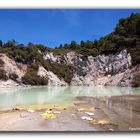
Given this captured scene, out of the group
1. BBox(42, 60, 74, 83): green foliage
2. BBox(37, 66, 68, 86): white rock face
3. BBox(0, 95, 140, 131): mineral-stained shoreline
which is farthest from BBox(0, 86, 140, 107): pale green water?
BBox(0, 95, 140, 131): mineral-stained shoreline

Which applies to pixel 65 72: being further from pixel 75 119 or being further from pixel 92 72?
pixel 75 119

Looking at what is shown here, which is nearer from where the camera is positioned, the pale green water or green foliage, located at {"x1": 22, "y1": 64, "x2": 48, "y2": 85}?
the pale green water

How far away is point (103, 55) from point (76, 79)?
733 millimetres

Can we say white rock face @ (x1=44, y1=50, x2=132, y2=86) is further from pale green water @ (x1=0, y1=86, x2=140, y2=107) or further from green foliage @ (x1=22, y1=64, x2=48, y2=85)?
green foliage @ (x1=22, y1=64, x2=48, y2=85)

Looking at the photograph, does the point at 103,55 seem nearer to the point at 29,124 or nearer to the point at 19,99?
the point at 19,99

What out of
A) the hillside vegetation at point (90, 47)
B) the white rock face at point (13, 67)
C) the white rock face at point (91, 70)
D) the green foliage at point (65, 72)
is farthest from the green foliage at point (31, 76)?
the white rock face at point (91, 70)

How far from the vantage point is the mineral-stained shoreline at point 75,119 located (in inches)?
158

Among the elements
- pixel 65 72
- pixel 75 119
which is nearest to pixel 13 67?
pixel 65 72

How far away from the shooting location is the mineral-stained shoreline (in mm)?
4016

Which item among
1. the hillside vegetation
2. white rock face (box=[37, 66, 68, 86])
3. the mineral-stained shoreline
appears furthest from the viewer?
white rock face (box=[37, 66, 68, 86])

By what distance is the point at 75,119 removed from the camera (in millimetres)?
4449

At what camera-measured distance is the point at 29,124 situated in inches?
162

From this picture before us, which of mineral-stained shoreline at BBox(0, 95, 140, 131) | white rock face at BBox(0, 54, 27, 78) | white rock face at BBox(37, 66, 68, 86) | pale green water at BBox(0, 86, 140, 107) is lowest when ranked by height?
mineral-stained shoreline at BBox(0, 95, 140, 131)
